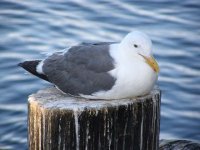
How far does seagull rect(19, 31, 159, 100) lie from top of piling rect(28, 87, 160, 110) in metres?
0.06

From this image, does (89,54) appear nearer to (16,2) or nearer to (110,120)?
(110,120)

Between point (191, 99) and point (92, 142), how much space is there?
407 cm

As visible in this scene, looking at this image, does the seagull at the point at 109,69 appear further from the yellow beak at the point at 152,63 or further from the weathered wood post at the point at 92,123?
the weathered wood post at the point at 92,123

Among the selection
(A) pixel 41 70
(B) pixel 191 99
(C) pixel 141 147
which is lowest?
(B) pixel 191 99

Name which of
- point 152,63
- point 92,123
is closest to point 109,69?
point 152,63

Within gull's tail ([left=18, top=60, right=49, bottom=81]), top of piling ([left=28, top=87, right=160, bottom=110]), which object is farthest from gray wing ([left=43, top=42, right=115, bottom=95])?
gull's tail ([left=18, top=60, right=49, bottom=81])

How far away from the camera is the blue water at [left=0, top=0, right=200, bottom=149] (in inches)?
362

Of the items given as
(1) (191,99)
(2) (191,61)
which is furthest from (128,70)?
(2) (191,61)

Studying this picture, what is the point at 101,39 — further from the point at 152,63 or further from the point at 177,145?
the point at 152,63

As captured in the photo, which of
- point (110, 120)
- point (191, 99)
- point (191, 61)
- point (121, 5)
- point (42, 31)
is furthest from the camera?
point (121, 5)

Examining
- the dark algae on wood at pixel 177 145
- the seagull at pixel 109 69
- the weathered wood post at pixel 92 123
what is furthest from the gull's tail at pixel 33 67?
the dark algae on wood at pixel 177 145

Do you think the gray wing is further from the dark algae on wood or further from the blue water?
the blue water

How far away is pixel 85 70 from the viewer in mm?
6156

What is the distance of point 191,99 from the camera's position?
9500mm
